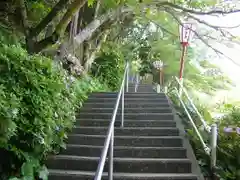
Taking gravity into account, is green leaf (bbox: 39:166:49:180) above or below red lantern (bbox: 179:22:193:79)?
below

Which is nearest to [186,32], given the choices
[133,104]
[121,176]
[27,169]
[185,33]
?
[185,33]

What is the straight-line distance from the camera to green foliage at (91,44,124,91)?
9.62 metres

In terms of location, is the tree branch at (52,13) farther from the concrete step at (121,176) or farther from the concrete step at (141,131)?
the concrete step at (121,176)

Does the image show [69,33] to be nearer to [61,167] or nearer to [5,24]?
[5,24]

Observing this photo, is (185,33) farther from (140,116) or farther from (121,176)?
(121,176)

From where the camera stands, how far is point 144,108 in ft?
18.5

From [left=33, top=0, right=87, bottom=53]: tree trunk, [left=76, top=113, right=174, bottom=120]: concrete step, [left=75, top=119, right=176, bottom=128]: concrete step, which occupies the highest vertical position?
[left=33, top=0, right=87, bottom=53]: tree trunk

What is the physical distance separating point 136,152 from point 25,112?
1.46 meters

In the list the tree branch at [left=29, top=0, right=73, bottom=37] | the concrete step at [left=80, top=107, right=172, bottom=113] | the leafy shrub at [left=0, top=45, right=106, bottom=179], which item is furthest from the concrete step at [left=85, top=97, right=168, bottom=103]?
the leafy shrub at [left=0, top=45, right=106, bottom=179]

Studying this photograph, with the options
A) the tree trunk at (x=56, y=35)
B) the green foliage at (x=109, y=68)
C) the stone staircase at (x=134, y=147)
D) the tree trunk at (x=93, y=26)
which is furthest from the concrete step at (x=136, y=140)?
the green foliage at (x=109, y=68)

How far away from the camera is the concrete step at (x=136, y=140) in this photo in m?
4.26

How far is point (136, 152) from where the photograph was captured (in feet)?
13.0

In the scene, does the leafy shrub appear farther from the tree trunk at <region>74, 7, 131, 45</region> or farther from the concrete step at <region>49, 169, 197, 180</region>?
the tree trunk at <region>74, 7, 131, 45</region>

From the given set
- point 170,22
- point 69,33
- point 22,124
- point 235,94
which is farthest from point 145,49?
point 22,124
